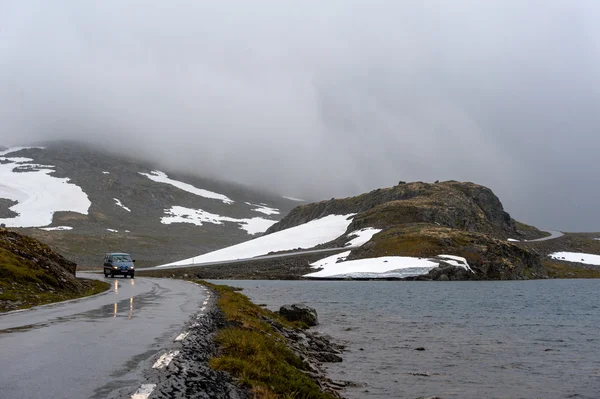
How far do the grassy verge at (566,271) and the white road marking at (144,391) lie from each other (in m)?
163

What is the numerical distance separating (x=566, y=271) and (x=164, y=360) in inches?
7149

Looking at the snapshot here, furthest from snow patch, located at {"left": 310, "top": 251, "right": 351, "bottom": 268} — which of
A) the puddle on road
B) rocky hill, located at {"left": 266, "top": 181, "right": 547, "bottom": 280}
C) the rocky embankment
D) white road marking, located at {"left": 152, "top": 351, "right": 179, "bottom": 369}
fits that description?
white road marking, located at {"left": 152, "top": 351, "right": 179, "bottom": 369}

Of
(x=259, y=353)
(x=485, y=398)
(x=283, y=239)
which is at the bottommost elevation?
(x=485, y=398)

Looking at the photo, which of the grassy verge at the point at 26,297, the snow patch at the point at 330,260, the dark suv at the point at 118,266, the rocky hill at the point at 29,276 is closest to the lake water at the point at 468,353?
the grassy verge at the point at 26,297

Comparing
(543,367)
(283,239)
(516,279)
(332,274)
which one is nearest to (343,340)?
(543,367)

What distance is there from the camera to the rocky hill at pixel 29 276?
26.2 metres

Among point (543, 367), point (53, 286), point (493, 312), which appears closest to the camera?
point (543, 367)

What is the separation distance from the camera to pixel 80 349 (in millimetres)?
12320

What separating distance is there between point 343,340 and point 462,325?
10810 mm

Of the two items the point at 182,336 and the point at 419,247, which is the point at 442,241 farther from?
the point at 182,336

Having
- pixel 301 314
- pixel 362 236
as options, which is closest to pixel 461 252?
pixel 362 236

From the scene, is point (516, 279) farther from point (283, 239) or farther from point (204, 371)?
point (204, 371)

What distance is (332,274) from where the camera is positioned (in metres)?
118

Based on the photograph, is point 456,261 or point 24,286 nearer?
point 24,286
